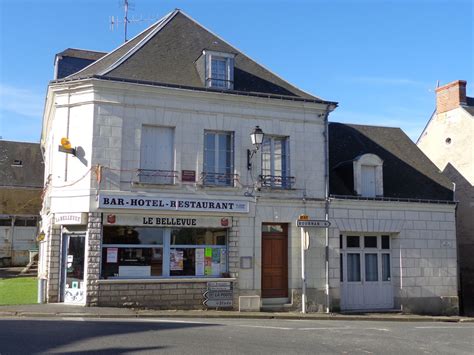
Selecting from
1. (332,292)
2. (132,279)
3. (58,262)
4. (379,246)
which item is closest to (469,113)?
(379,246)

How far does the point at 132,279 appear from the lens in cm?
1440

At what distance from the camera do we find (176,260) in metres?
15.1

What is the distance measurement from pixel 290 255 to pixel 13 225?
901 inches

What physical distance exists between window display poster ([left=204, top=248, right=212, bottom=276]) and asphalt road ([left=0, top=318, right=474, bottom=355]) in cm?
398

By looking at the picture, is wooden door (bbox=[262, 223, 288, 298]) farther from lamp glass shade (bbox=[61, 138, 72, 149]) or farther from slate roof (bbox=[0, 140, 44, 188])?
slate roof (bbox=[0, 140, 44, 188])

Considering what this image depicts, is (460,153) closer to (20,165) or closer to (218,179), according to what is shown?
(218,179)

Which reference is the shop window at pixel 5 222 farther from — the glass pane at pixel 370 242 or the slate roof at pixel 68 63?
the glass pane at pixel 370 242

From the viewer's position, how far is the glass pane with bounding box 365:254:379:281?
1760 cm

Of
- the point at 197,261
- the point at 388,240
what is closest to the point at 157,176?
the point at 197,261

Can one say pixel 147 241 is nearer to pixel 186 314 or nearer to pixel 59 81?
pixel 186 314

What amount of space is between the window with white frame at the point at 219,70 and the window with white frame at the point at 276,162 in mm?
2061

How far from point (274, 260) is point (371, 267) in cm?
366

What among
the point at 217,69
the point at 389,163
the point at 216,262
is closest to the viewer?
the point at 216,262

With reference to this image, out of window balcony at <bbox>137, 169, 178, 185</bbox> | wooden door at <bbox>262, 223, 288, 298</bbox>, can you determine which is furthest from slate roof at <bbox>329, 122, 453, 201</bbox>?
window balcony at <bbox>137, 169, 178, 185</bbox>
